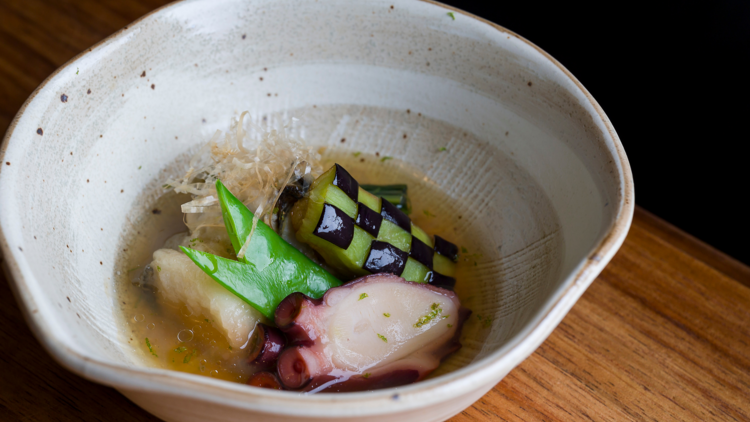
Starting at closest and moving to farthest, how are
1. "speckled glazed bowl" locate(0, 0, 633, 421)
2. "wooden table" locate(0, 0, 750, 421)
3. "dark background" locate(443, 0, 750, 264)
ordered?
"speckled glazed bowl" locate(0, 0, 633, 421), "wooden table" locate(0, 0, 750, 421), "dark background" locate(443, 0, 750, 264)

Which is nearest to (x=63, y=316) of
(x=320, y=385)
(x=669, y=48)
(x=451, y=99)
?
(x=320, y=385)

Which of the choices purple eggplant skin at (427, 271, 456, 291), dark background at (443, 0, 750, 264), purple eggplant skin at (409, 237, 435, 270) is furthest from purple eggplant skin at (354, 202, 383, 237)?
dark background at (443, 0, 750, 264)

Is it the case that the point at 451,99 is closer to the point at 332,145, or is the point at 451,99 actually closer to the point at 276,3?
the point at 332,145

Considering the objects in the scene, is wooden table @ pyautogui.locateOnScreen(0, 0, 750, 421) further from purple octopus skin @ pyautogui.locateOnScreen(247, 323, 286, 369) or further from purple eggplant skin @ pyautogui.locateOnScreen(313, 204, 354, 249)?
purple eggplant skin @ pyautogui.locateOnScreen(313, 204, 354, 249)

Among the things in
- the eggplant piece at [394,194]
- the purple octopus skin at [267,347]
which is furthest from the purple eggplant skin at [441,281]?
the purple octopus skin at [267,347]

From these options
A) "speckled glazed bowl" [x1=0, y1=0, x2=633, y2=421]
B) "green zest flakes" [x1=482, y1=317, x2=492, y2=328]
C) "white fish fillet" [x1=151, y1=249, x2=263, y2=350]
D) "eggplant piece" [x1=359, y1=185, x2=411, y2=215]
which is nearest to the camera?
"speckled glazed bowl" [x1=0, y1=0, x2=633, y2=421]

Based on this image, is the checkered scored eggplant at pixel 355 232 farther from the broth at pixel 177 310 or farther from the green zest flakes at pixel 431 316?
the broth at pixel 177 310

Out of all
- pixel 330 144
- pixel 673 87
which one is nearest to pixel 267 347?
pixel 330 144

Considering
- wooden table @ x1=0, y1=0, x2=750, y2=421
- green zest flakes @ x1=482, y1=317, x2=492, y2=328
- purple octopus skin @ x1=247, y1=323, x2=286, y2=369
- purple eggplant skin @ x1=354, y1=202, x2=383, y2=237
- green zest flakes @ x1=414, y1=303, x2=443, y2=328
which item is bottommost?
wooden table @ x1=0, y1=0, x2=750, y2=421
